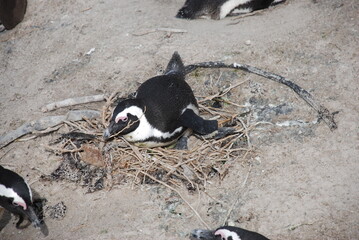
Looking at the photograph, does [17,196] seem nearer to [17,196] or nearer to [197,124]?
[17,196]

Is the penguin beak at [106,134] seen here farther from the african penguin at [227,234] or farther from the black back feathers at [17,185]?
the african penguin at [227,234]

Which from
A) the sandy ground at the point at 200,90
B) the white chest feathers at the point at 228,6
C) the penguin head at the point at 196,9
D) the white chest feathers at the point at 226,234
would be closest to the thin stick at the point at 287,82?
the sandy ground at the point at 200,90

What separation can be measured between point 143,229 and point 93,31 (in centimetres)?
220

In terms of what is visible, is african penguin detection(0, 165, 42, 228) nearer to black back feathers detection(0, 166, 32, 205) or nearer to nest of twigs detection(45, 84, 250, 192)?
black back feathers detection(0, 166, 32, 205)

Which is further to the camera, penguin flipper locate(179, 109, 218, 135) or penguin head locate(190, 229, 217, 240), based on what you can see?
penguin flipper locate(179, 109, 218, 135)

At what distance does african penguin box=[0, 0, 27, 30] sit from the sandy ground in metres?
0.08

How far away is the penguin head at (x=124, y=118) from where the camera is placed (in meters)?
2.99

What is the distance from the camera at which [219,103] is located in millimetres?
3545

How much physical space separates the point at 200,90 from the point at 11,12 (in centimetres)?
222

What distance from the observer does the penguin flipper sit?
3.13m

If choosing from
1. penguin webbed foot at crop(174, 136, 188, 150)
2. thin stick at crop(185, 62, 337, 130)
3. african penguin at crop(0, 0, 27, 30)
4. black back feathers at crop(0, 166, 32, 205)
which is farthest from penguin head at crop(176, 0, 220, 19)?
black back feathers at crop(0, 166, 32, 205)

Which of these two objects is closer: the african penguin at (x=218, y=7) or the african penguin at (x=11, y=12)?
the african penguin at (x=218, y=7)

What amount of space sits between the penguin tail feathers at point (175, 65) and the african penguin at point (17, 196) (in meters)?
1.37

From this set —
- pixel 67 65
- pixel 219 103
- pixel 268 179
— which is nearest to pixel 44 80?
pixel 67 65
